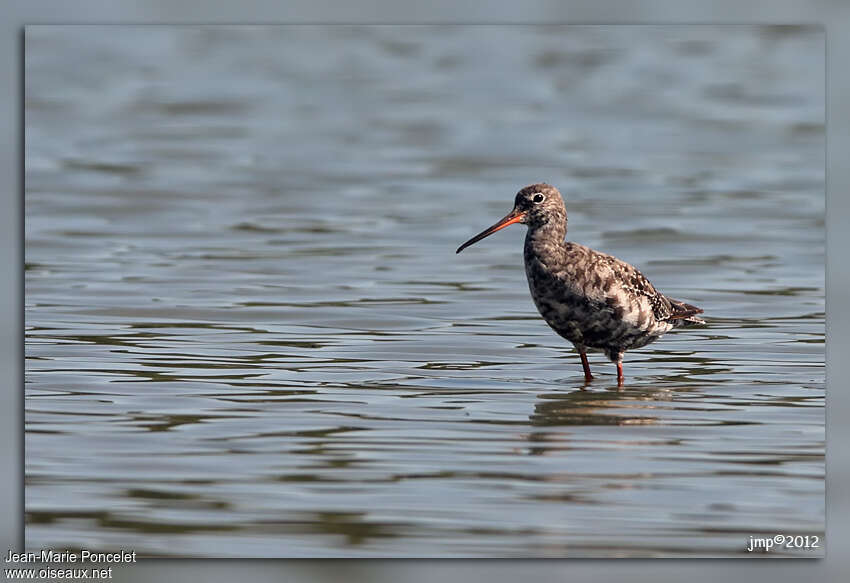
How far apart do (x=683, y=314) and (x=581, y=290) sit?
A: 51.1 inches

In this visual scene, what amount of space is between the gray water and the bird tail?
289 millimetres

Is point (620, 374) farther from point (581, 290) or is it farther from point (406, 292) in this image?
point (406, 292)

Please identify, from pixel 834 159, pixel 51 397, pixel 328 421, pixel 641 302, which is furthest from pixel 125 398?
pixel 834 159

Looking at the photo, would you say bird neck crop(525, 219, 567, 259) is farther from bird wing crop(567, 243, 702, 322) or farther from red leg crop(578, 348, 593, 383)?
red leg crop(578, 348, 593, 383)

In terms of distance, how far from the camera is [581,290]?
1102cm

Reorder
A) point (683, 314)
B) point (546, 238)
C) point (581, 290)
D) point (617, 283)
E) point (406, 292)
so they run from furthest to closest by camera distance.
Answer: point (406, 292) → point (683, 314) → point (546, 238) → point (617, 283) → point (581, 290)

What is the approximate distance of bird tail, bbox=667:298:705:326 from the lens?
11.8m

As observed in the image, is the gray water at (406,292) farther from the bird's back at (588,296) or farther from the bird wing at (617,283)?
the bird wing at (617,283)

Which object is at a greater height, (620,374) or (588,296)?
(588,296)

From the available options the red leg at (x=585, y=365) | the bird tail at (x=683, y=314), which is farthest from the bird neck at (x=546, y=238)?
the bird tail at (x=683, y=314)

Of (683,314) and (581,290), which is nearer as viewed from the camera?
(581,290)

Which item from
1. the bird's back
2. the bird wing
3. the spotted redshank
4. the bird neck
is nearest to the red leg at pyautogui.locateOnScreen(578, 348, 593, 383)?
the spotted redshank

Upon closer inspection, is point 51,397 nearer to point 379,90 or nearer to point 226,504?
point 226,504

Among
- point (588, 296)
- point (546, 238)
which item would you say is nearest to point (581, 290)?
point (588, 296)
